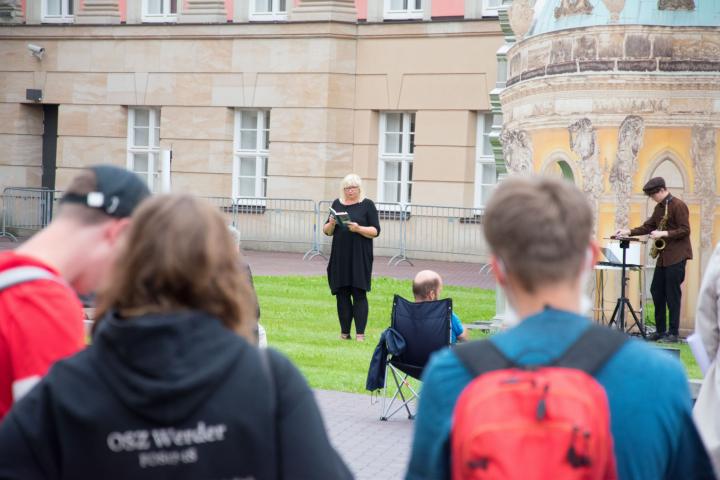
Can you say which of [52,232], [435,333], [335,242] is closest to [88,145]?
[335,242]

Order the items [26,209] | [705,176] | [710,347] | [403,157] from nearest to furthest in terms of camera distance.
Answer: [710,347], [705,176], [403,157], [26,209]

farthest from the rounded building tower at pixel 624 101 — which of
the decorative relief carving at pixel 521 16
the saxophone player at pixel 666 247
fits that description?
the saxophone player at pixel 666 247

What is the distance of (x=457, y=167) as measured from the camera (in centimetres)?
3062

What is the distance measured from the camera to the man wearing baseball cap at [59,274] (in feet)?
11.0

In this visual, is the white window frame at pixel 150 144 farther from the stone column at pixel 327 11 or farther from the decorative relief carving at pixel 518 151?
the decorative relief carving at pixel 518 151

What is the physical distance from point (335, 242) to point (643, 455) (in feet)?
39.6

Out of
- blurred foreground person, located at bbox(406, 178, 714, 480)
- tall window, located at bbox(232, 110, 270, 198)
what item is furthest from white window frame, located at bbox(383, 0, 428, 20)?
blurred foreground person, located at bbox(406, 178, 714, 480)

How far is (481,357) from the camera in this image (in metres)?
3.01

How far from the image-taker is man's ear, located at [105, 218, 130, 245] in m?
3.45

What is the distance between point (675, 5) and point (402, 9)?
16.6 metres

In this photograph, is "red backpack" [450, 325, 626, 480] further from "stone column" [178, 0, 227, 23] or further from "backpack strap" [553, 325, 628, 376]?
"stone column" [178, 0, 227, 23]

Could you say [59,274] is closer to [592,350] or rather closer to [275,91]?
[592,350]

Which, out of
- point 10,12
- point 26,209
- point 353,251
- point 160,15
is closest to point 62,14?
point 10,12

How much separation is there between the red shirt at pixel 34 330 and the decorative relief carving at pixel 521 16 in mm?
13299
